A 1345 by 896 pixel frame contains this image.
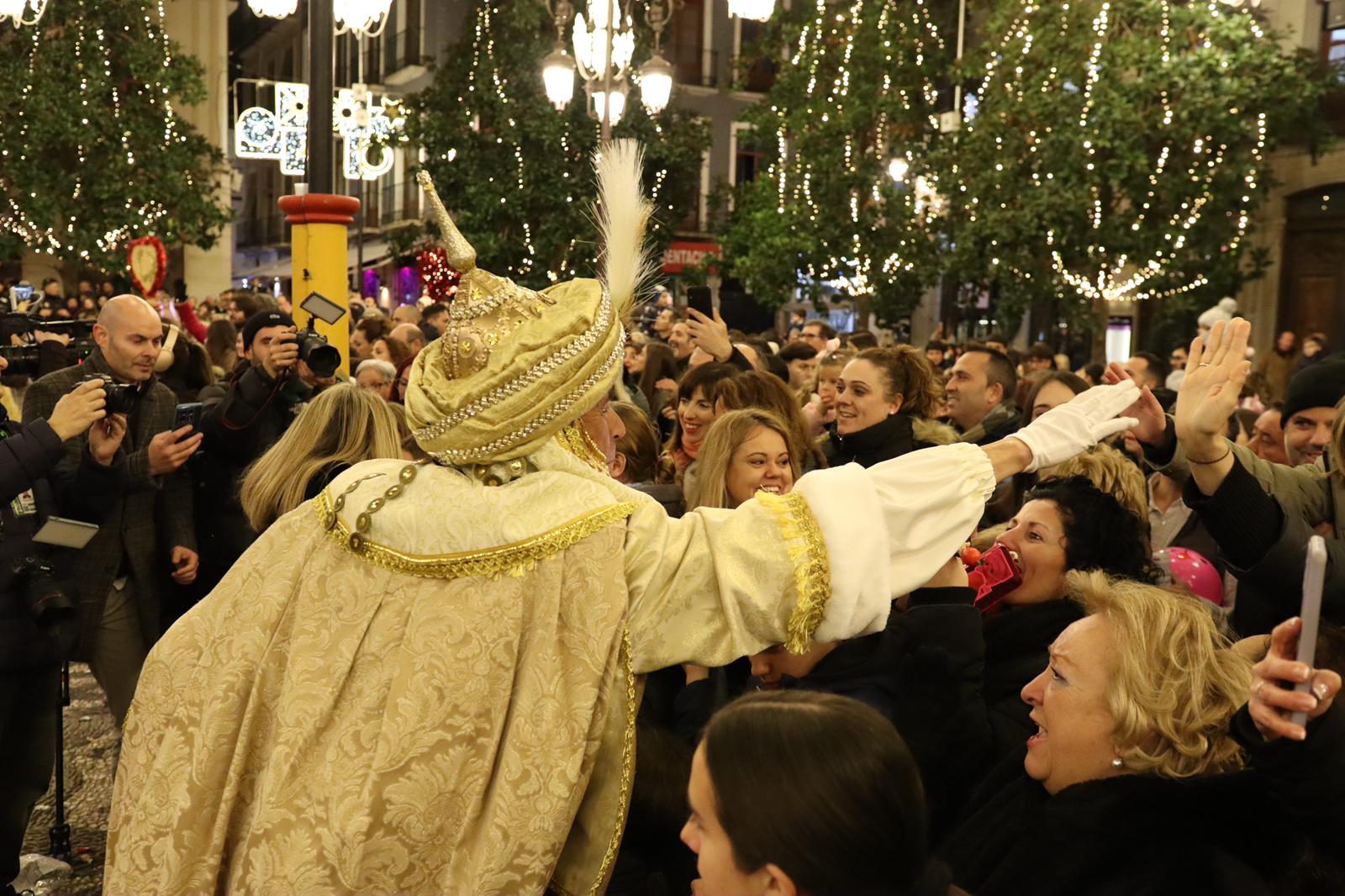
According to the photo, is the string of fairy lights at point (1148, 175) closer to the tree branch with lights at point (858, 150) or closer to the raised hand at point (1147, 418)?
the tree branch with lights at point (858, 150)

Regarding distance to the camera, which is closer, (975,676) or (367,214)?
(975,676)

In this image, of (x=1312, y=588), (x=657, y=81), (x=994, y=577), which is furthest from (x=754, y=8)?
(x=1312, y=588)

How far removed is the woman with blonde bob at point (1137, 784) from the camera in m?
2.32

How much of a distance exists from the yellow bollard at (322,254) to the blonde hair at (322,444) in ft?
8.41

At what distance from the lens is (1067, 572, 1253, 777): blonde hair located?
2.43 metres

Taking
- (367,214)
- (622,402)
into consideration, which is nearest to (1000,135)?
(622,402)

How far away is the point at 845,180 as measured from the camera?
64.4 feet

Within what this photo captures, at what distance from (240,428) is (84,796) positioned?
1.80 m

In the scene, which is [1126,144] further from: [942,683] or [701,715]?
[942,683]

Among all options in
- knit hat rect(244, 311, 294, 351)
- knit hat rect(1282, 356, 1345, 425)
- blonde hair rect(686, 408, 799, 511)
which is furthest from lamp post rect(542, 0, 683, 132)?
knit hat rect(1282, 356, 1345, 425)

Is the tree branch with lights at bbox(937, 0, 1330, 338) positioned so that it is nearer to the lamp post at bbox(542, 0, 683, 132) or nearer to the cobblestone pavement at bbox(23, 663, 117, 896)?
the lamp post at bbox(542, 0, 683, 132)

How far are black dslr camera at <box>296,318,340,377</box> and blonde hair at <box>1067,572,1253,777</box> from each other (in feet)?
11.3

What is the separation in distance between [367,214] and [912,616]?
111 ft

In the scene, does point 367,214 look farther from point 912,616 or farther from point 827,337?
point 912,616
